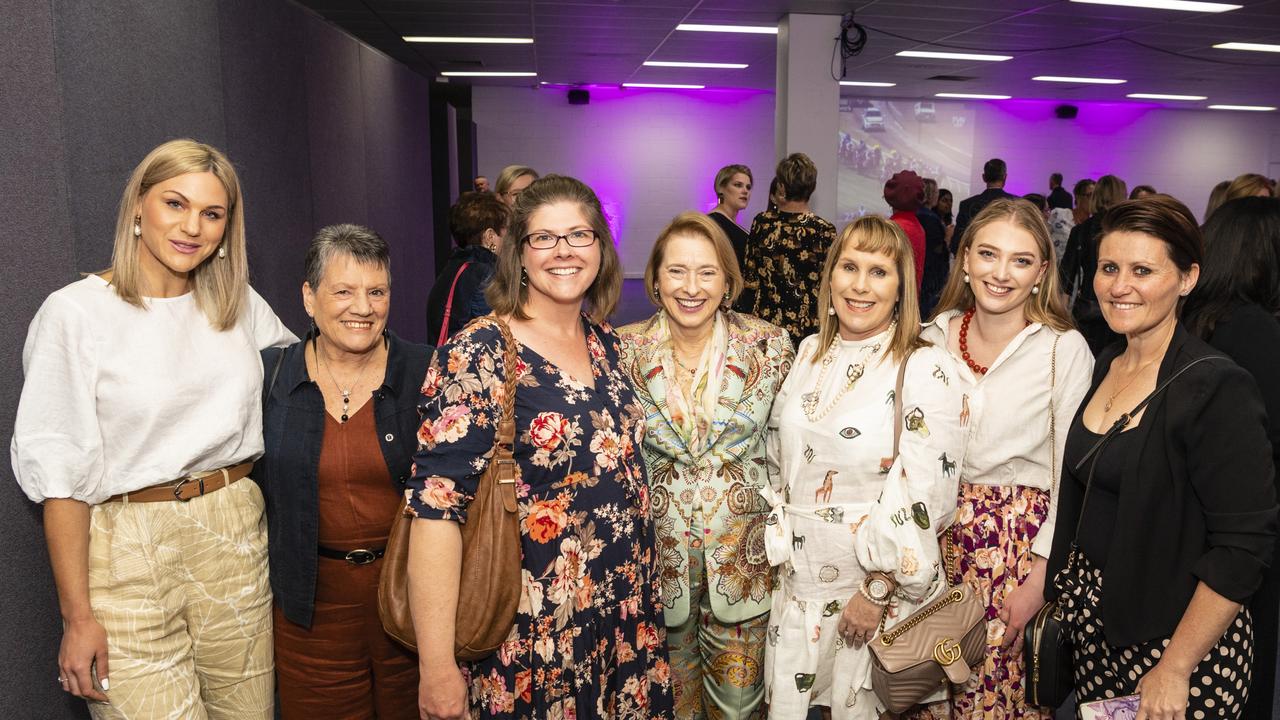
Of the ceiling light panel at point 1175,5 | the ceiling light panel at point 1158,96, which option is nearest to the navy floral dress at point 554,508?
the ceiling light panel at point 1175,5

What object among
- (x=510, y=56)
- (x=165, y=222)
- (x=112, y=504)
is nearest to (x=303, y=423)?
(x=112, y=504)

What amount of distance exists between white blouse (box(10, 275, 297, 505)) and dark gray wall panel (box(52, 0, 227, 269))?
1.98ft

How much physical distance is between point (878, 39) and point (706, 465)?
332 inches

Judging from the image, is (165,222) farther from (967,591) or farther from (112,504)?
(967,591)

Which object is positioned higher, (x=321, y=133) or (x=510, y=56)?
(x=510, y=56)

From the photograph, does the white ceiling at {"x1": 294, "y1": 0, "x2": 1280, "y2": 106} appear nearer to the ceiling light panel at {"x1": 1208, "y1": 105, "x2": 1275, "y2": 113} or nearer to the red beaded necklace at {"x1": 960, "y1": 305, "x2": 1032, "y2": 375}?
the ceiling light panel at {"x1": 1208, "y1": 105, "x2": 1275, "y2": 113}

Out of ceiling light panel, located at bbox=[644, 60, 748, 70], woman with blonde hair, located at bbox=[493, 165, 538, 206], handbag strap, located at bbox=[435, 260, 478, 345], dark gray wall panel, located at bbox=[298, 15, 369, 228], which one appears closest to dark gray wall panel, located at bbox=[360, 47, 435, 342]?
dark gray wall panel, located at bbox=[298, 15, 369, 228]

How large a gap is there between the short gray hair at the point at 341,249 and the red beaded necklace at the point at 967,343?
1.57 meters

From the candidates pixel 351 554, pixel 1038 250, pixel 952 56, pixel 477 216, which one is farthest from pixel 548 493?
pixel 952 56

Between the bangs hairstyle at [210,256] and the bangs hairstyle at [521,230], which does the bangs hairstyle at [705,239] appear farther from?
the bangs hairstyle at [210,256]

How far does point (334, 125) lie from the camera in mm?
5223

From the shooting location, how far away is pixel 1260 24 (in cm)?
816

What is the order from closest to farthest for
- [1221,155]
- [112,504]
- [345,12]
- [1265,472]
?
[1265,472], [112,504], [345,12], [1221,155]

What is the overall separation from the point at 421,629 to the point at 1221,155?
19.8m
